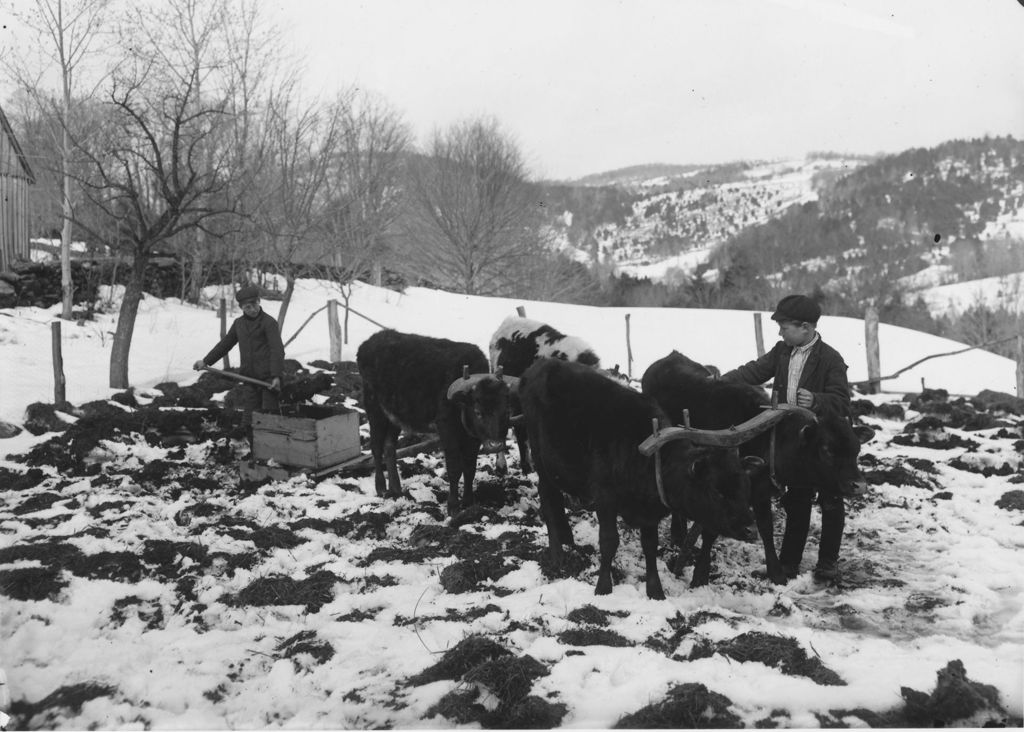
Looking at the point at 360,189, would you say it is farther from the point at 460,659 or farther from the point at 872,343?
the point at 460,659

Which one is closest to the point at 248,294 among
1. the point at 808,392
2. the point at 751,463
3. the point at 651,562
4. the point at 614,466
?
the point at 614,466

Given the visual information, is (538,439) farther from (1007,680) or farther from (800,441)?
(1007,680)

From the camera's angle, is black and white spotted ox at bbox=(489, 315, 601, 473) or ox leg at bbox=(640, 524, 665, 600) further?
black and white spotted ox at bbox=(489, 315, 601, 473)

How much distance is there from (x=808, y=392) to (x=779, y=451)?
43 centimetres

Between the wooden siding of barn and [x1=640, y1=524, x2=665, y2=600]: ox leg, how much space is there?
1731 cm

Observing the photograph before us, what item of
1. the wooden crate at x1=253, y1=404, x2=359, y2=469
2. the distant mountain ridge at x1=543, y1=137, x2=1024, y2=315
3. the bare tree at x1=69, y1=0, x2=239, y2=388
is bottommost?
the wooden crate at x1=253, y1=404, x2=359, y2=469

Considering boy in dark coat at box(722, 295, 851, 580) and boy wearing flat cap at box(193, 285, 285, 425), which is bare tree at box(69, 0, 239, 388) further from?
boy in dark coat at box(722, 295, 851, 580)

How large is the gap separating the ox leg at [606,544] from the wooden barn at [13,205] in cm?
1708

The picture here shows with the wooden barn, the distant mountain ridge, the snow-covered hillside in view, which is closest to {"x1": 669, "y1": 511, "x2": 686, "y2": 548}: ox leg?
the wooden barn

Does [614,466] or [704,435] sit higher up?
[704,435]

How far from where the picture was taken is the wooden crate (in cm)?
686

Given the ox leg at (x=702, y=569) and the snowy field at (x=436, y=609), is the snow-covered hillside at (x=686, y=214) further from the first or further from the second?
the ox leg at (x=702, y=569)

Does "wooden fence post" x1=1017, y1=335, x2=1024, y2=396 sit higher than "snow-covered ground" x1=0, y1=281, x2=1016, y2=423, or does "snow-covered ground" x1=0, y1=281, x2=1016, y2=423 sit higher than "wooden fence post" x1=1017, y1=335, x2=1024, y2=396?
"snow-covered ground" x1=0, y1=281, x2=1016, y2=423

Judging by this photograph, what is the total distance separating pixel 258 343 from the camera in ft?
24.5
